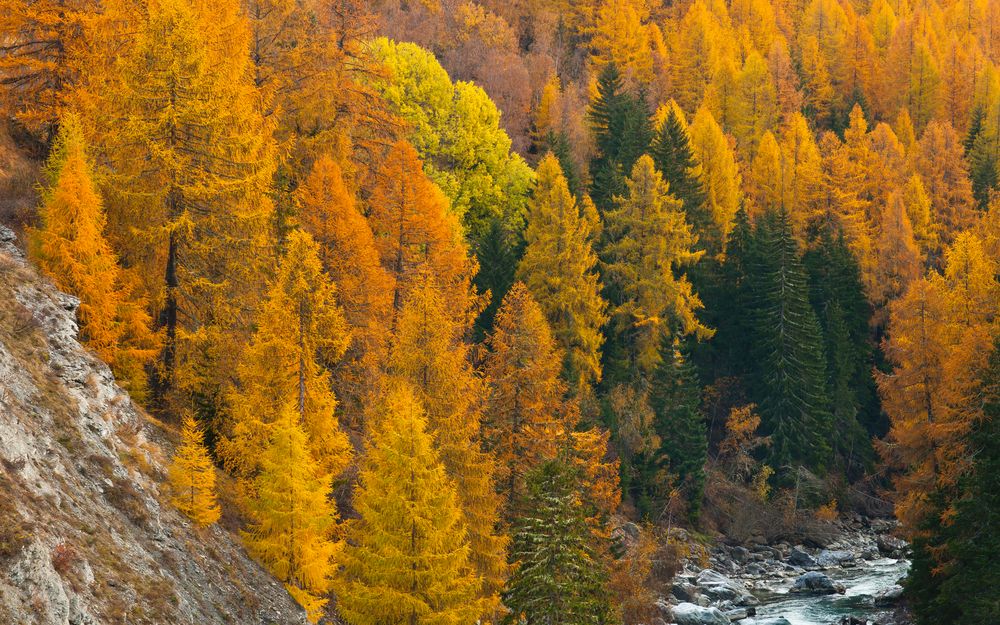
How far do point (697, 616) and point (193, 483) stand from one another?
71.1 ft

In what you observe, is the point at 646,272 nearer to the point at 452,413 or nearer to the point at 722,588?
the point at 722,588

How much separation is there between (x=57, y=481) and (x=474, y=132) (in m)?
41.5

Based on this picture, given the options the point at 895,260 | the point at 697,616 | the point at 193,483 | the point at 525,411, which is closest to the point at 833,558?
the point at 697,616

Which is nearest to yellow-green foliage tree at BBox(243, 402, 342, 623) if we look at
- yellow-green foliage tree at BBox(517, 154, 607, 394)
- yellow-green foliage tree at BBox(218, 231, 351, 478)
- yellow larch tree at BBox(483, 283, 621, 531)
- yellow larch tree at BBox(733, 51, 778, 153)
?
yellow-green foliage tree at BBox(218, 231, 351, 478)

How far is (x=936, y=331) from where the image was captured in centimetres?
4156

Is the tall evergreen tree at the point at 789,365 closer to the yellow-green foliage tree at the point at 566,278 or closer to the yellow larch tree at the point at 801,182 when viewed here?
the yellow larch tree at the point at 801,182

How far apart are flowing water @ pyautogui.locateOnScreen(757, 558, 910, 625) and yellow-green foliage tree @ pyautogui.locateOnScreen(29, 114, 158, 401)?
25547 mm

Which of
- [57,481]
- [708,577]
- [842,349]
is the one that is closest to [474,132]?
[842,349]

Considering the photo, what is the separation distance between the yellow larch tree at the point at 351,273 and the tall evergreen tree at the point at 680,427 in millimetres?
18443

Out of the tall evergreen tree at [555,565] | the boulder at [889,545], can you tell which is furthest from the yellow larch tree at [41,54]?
the boulder at [889,545]

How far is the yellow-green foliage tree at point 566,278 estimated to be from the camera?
161ft

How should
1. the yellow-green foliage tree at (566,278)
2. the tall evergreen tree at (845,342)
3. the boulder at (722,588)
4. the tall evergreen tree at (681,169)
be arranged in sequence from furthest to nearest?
1. the tall evergreen tree at (681,169)
2. the tall evergreen tree at (845,342)
3. the yellow-green foliage tree at (566,278)
4. the boulder at (722,588)

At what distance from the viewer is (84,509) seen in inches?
787

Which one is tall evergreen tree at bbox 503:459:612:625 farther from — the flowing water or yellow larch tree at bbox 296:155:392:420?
the flowing water
